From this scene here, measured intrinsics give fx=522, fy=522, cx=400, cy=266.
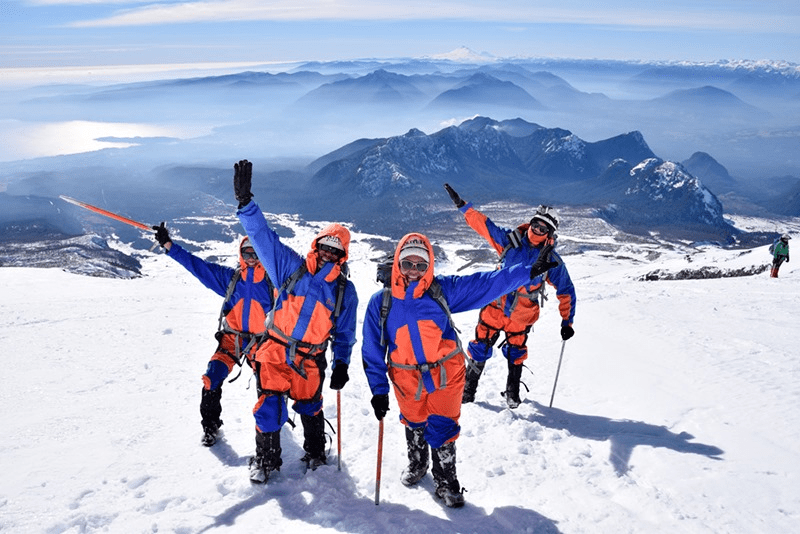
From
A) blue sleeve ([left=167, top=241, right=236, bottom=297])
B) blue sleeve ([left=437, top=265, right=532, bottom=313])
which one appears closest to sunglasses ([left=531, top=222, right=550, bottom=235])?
blue sleeve ([left=437, top=265, right=532, bottom=313])

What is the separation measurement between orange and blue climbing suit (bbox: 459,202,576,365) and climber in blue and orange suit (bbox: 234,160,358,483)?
3306 millimetres

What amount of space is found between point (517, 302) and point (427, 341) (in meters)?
3.43

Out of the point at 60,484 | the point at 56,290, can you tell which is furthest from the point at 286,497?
the point at 56,290

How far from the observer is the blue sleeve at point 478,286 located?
6199mm

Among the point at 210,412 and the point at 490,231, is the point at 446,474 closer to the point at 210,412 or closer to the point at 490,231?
the point at 210,412

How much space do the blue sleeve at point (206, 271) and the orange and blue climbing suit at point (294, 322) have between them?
1.83 meters

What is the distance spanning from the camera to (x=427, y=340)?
631cm

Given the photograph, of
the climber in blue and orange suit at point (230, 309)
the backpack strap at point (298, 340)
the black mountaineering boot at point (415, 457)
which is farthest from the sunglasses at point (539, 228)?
the climber in blue and orange suit at point (230, 309)

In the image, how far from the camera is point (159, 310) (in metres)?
18.7

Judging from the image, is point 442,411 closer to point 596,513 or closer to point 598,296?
point 596,513

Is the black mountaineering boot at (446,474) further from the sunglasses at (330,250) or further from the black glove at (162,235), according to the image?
the black glove at (162,235)

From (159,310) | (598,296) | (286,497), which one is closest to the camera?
(286,497)

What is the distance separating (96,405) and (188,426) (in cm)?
192

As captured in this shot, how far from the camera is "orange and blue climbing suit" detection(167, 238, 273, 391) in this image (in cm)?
814
